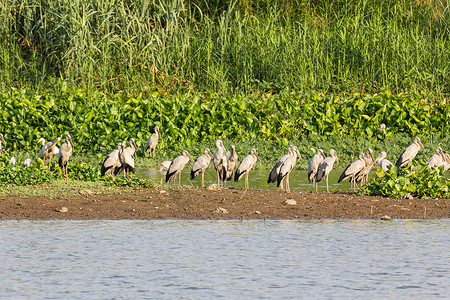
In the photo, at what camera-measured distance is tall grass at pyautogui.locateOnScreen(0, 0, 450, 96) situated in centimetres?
1894

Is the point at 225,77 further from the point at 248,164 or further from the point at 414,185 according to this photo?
the point at 414,185

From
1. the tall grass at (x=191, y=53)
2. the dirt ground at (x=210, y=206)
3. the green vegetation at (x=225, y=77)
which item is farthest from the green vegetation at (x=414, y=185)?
the tall grass at (x=191, y=53)

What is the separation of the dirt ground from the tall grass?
8.05m

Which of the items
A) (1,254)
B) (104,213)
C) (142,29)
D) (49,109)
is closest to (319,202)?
(104,213)

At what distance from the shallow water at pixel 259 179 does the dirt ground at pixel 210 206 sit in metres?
1.68

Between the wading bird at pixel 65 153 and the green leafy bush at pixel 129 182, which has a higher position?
the wading bird at pixel 65 153

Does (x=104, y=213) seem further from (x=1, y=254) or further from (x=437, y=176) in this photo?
(x=437, y=176)

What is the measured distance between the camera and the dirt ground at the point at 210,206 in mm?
9641

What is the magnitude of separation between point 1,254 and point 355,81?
1369 cm

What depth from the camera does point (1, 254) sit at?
7203 mm

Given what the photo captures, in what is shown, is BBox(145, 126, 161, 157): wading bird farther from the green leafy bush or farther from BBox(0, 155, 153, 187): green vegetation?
the green leafy bush

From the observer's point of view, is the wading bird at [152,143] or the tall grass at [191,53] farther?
the tall grass at [191,53]

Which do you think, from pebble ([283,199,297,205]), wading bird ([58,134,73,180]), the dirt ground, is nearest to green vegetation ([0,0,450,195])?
wading bird ([58,134,73,180])

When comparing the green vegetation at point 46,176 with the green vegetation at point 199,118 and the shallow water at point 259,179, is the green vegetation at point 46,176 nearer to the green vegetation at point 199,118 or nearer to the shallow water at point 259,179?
the shallow water at point 259,179
